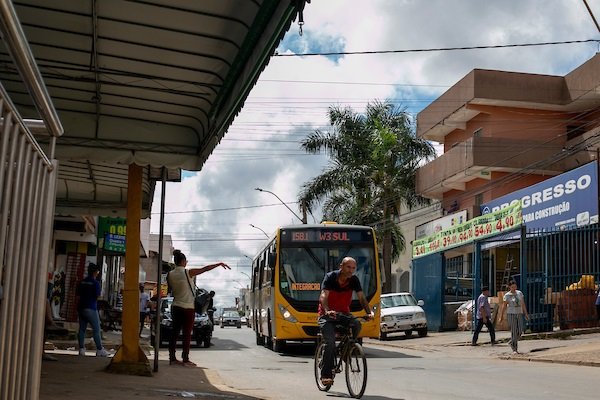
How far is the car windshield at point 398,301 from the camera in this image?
30.4 m

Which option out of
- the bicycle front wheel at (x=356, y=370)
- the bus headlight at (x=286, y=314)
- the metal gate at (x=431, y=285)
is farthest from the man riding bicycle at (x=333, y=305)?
the metal gate at (x=431, y=285)

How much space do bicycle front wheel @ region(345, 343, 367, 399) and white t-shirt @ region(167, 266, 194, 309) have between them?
142 inches

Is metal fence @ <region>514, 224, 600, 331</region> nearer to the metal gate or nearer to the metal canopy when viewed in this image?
the metal gate

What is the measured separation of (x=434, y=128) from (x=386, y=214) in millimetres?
5089

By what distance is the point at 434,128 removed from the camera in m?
40.6

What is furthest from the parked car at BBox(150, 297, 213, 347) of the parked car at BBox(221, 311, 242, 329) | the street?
the parked car at BBox(221, 311, 242, 329)

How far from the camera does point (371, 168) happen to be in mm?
39531

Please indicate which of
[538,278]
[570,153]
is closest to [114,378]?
[538,278]

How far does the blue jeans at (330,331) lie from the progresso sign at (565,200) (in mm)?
18174

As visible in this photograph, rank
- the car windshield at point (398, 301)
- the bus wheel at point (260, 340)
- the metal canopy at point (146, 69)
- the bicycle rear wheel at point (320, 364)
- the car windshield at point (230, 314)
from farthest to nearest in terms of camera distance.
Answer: the car windshield at point (230, 314)
the car windshield at point (398, 301)
the bus wheel at point (260, 340)
the bicycle rear wheel at point (320, 364)
the metal canopy at point (146, 69)

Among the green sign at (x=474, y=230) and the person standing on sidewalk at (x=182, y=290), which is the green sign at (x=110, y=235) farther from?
the person standing on sidewalk at (x=182, y=290)

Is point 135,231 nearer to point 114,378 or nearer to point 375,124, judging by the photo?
point 114,378

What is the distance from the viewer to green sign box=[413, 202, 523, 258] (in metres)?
25.2

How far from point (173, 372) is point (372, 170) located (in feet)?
93.9
